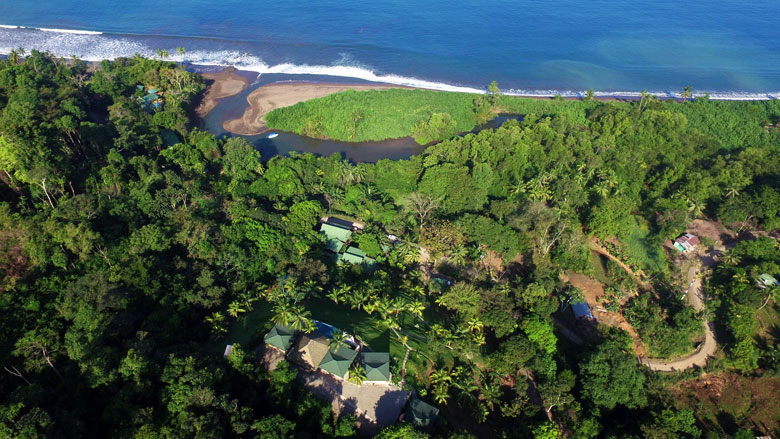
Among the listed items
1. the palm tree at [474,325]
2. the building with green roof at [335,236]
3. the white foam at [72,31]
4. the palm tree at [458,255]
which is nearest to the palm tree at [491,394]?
the palm tree at [474,325]

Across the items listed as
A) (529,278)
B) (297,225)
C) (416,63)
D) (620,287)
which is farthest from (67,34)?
(620,287)

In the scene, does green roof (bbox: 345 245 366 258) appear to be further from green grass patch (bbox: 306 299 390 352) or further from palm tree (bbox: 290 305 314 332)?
palm tree (bbox: 290 305 314 332)

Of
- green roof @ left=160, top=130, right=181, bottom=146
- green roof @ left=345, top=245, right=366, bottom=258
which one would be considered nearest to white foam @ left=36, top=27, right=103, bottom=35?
green roof @ left=160, top=130, right=181, bottom=146

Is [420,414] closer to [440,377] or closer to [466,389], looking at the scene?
[440,377]

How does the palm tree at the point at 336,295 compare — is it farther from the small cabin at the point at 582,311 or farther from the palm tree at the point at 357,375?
the small cabin at the point at 582,311

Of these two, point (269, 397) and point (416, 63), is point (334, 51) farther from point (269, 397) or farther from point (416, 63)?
point (269, 397)
